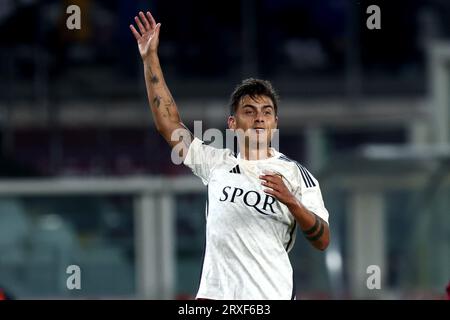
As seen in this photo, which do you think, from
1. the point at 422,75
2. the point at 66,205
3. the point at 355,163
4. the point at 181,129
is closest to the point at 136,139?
the point at 66,205

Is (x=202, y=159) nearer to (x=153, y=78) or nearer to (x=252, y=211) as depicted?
(x=252, y=211)

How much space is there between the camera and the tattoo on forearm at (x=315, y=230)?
6.11 metres

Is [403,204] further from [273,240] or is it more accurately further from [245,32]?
[273,240]

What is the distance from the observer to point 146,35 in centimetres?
678

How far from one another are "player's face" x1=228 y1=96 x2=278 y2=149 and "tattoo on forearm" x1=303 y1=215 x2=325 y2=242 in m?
0.48

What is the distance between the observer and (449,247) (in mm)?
18594

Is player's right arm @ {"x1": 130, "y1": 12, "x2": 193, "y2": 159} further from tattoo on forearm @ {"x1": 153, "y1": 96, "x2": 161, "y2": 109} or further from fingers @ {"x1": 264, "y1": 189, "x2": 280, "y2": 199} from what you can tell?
fingers @ {"x1": 264, "y1": 189, "x2": 280, "y2": 199}

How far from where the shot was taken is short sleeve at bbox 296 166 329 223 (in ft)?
20.5

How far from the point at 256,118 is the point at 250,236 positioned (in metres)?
0.55

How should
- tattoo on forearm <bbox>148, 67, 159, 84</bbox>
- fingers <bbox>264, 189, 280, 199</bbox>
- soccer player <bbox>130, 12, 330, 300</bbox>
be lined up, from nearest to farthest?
fingers <bbox>264, 189, 280, 199</bbox> < soccer player <bbox>130, 12, 330, 300</bbox> < tattoo on forearm <bbox>148, 67, 159, 84</bbox>

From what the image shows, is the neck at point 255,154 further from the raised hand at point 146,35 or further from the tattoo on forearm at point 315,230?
the raised hand at point 146,35

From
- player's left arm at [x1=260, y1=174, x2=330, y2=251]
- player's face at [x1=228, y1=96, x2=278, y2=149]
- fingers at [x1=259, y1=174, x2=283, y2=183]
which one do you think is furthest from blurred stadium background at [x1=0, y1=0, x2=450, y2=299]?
fingers at [x1=259, y1=174, x2=283, y2=183]

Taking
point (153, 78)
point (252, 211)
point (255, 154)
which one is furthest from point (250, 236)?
point (153, 78)
